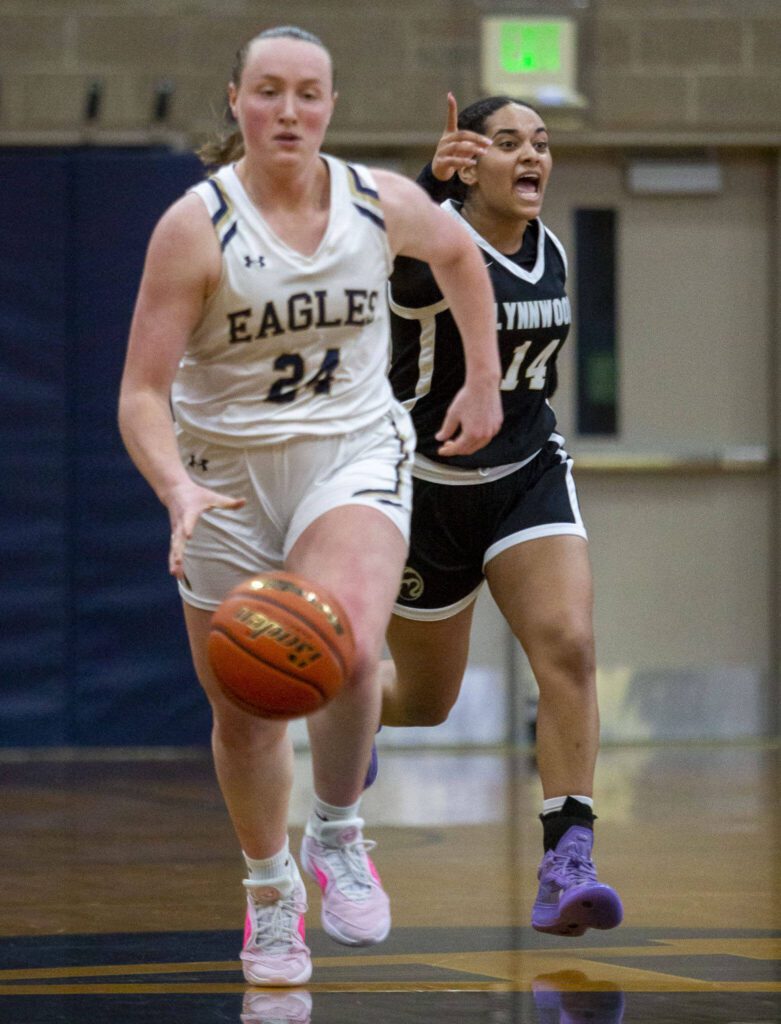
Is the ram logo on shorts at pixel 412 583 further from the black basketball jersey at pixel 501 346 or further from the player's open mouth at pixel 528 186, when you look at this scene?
the player's open mouth at pixel 528 186

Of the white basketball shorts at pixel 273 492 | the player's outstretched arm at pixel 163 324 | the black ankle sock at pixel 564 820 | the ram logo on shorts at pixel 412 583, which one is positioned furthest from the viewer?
the ram logo on shorts at pixel 412 583

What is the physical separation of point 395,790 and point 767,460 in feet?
9.06

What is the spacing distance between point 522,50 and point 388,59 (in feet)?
2.04

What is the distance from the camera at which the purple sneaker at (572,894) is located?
12.9 feet

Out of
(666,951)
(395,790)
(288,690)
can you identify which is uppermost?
(288,690)

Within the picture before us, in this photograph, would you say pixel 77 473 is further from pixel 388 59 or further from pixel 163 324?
pixel 163 324

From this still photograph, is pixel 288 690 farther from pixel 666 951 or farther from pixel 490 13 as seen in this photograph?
pixel 490 13

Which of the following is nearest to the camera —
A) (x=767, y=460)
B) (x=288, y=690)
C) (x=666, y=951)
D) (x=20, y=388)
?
(x=288, y=690)

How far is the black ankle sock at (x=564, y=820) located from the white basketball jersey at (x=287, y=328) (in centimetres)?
107

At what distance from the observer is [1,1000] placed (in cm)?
363

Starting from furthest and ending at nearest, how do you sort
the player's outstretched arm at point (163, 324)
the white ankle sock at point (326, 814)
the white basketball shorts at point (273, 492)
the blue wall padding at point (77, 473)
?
the blue wall padding at point (77, 473)
the white ankle sock at point (326, 814)
the white basketball shorts at point (273, 492)
the player's outstretched arm at point (163, 324)

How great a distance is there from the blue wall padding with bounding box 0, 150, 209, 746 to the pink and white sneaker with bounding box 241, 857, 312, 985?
4.88m

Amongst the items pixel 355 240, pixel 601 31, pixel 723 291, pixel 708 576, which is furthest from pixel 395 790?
pixel 355 240

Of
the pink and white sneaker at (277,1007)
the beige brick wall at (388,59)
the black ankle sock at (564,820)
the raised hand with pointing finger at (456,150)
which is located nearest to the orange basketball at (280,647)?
the pink and white sneaker at (277,1007)
